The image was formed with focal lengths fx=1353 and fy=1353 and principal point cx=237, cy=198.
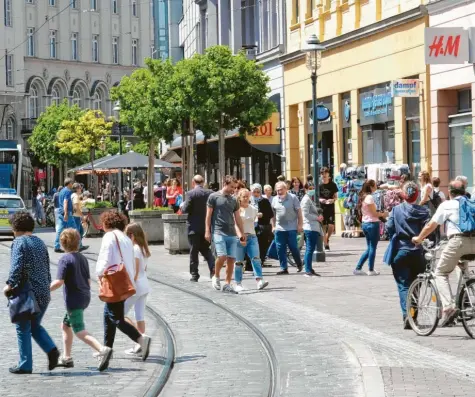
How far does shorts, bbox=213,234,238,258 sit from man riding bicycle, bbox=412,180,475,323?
6516 millimetres

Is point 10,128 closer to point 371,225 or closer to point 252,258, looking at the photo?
point 371,225

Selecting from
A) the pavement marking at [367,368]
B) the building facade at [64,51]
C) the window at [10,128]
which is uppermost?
the building facade at [64,51]

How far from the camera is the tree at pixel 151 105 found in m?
38.9

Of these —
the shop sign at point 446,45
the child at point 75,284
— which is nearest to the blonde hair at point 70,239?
the child at point 75,284

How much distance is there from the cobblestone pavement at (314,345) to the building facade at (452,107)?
839cm

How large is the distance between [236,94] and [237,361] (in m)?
26.2

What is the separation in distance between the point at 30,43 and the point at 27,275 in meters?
97.0

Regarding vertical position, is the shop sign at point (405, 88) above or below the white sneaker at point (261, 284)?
above

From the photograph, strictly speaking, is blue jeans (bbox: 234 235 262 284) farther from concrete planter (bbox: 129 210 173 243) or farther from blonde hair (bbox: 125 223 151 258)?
concrete planter (bbox: 129 210 173 243)

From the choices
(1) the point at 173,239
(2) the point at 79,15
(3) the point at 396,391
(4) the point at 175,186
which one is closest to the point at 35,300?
(3) the point at 396,391

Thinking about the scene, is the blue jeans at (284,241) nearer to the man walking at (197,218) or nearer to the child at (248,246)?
the child at (248,246)

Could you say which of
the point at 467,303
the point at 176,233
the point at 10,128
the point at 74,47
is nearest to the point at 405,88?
the point at 176,233

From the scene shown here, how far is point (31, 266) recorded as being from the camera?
11.6 metres

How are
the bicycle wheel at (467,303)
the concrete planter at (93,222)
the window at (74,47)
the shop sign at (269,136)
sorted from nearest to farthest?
the bicycle wheel at (467,303)
the concrete planter at (93,222)
the shop sign at (269,136)
the window at (74,47)
